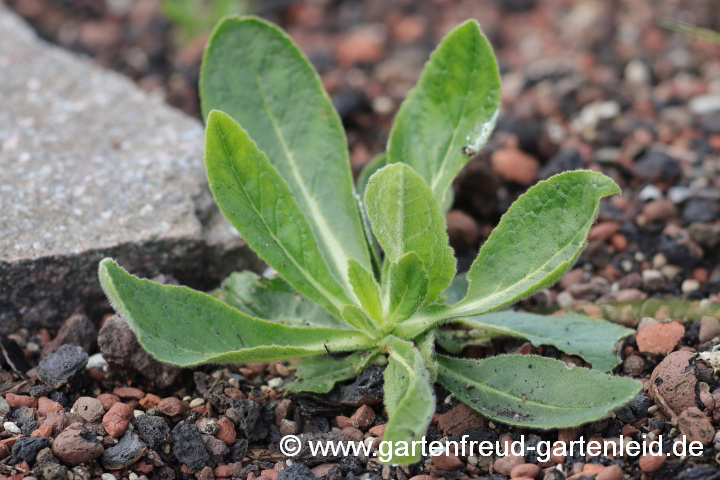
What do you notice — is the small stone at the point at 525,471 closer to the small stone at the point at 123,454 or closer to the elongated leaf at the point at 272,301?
the elongated leaf at the point at 272,301

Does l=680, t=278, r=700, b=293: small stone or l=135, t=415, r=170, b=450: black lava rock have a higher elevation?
l=680, t=278, r=700, b=293: small stone

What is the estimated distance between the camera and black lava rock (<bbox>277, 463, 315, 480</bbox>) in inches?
81.5

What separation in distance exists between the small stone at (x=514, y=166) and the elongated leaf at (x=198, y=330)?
1.29 metres

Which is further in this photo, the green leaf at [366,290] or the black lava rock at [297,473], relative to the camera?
the green leaf at [366,290]

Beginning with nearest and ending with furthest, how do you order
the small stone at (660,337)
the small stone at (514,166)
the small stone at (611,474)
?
the small stone at (611,474)
the small stone at (660,337)
the small stone at (514,166)

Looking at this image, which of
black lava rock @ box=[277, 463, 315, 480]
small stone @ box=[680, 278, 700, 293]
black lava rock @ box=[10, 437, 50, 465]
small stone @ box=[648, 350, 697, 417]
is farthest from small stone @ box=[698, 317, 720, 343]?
black lava rock @ box=[10, 437, 50, 465]

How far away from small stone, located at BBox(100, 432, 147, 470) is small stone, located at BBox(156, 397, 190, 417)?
14 cm

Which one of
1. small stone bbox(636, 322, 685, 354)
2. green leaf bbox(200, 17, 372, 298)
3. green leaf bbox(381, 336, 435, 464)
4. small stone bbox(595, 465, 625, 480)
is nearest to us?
green leaf bbox(381, 336, 435, 464)

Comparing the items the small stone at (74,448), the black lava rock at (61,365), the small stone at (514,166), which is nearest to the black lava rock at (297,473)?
the small stone at (74,448)

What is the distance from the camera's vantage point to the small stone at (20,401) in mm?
2230

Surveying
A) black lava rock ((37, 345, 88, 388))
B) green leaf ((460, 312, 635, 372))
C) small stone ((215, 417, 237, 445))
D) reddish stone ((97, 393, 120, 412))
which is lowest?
small stone ((215, 417, 237, 445))

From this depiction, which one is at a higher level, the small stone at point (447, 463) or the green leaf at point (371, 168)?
the green leaf at point (371, 168)

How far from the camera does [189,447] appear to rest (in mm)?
2148

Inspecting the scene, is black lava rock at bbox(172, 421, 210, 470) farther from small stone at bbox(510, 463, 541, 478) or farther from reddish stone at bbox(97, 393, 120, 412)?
small stone at bbox(510, 463, 541, 478)
